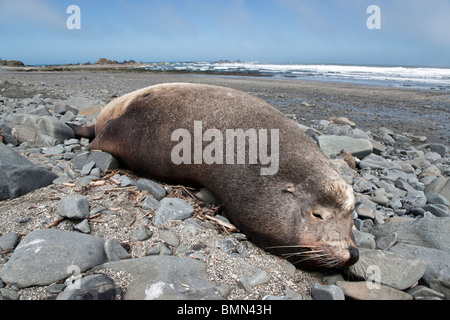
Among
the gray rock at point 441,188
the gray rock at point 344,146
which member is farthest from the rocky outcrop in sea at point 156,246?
the gray rock at point 344,146

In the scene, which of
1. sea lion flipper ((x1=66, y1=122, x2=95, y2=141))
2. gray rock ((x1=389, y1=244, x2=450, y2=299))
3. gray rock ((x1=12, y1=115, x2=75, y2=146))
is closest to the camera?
gray rock ((x1=389, y1=244, x2=450, y2=299))

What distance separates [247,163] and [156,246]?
132cm

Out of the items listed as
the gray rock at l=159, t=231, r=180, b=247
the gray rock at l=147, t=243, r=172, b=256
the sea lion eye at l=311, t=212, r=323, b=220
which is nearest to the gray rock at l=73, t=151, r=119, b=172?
the gray rock at l=159, t=231, r=180, b=247

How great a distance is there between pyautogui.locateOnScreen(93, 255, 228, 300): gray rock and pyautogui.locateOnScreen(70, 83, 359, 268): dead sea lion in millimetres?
910

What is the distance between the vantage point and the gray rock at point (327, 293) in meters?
2.54

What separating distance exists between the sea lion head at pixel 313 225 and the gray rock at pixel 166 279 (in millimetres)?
933

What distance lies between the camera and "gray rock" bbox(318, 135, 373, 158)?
6598 millimetres

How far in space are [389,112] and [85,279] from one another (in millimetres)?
14074

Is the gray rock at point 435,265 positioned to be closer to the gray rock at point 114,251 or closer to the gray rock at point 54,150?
the gray rock at point 114,251

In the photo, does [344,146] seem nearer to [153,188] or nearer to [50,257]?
[153,188]

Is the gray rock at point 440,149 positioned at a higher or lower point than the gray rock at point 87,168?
lower

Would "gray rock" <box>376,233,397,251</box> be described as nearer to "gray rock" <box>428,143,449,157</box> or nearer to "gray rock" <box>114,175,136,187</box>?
"gray rock" <box>114,175,136,187</box>
